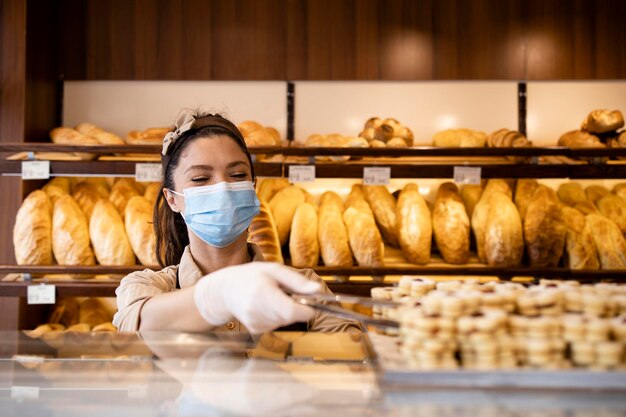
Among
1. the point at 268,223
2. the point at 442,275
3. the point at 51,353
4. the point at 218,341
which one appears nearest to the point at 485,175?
the point at 442,275

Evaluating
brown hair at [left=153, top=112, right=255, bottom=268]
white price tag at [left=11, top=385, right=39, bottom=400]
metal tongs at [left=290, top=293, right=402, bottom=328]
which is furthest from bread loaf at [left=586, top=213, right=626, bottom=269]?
white price tag at [left=11, top=385, right=39, bottom=400]

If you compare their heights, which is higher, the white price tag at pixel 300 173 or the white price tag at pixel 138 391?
the white price tag at pixel 300 173

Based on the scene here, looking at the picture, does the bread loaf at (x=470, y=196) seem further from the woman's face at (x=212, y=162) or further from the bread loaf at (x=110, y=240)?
the woman's face at (x=212, y=162)

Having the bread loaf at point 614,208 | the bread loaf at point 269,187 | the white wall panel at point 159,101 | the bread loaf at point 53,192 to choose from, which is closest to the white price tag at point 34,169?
the bread loaf at point 53,192

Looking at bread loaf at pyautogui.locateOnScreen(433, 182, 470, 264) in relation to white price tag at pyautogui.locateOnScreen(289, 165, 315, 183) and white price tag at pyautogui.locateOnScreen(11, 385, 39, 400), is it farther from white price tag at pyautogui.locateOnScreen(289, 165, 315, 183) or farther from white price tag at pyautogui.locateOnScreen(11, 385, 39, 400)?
white price tag at pyautogui.locateOnScreen(11, 385, 39, 400)

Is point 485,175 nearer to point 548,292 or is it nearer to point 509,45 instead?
point 509,45

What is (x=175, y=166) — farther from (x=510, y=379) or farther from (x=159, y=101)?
(x=159, y=101)

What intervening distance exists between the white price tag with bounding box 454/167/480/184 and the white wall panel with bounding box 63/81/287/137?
3.72 ft

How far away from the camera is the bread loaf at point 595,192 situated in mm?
3520

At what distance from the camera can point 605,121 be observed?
10.6 feet

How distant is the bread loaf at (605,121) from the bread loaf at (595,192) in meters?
0.40

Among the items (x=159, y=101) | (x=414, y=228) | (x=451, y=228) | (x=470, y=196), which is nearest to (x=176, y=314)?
(x=414, y=228)

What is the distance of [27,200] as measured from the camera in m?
3.27

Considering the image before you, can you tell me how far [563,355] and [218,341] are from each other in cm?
63
